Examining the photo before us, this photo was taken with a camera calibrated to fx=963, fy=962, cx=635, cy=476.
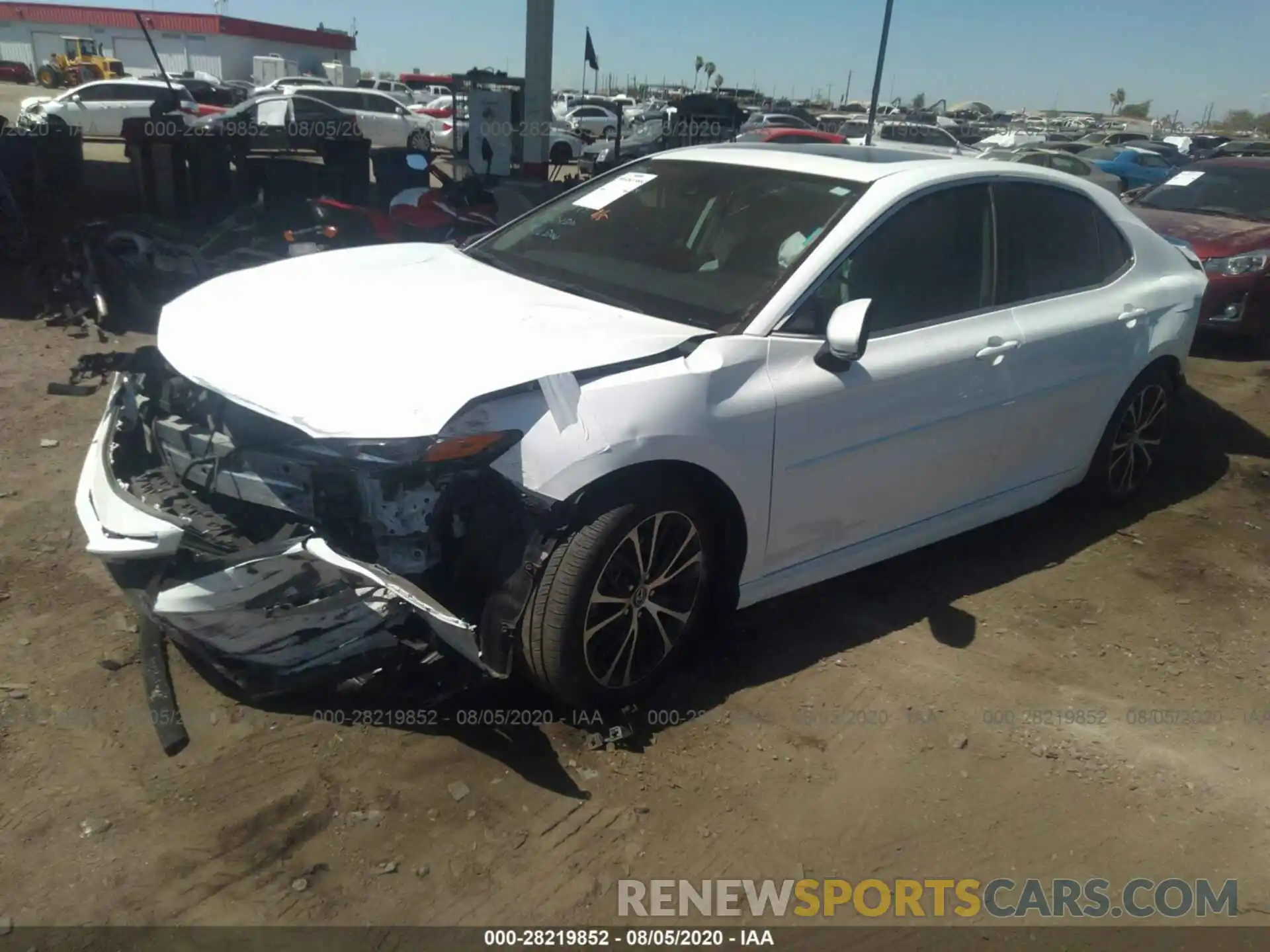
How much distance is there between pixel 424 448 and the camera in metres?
2.63

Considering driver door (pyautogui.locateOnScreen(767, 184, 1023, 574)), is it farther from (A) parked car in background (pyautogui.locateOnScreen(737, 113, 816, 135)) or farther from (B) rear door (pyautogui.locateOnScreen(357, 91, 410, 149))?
(A) parked car in background (pyautogui.locateOnScreen(737, 113, 816, 135))

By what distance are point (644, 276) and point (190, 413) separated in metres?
1.64

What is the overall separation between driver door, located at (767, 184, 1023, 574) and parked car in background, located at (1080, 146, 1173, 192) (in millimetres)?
18846

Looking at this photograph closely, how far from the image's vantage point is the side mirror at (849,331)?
3086 mm

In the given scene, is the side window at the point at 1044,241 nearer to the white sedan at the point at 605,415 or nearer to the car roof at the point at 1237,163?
the white sedan at the point at 605,415

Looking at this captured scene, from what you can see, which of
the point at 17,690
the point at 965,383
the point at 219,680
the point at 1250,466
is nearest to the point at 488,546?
the point at 219,680

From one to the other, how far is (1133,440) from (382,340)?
3.80 meters

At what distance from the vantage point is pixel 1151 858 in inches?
112

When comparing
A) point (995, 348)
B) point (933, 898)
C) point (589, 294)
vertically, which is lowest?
point (933, 898)

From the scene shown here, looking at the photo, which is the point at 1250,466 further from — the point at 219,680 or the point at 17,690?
the point at 17,690

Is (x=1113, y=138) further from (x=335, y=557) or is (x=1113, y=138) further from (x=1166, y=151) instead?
(x=335, y=557)

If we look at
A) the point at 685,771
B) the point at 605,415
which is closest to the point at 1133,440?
the point at 685,771

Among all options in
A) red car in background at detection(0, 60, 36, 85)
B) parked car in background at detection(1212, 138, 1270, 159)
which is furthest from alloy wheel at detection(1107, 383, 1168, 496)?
red car in background at detection(0, 60, 36, 85)

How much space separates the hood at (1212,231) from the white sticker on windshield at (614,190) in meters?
5.71
